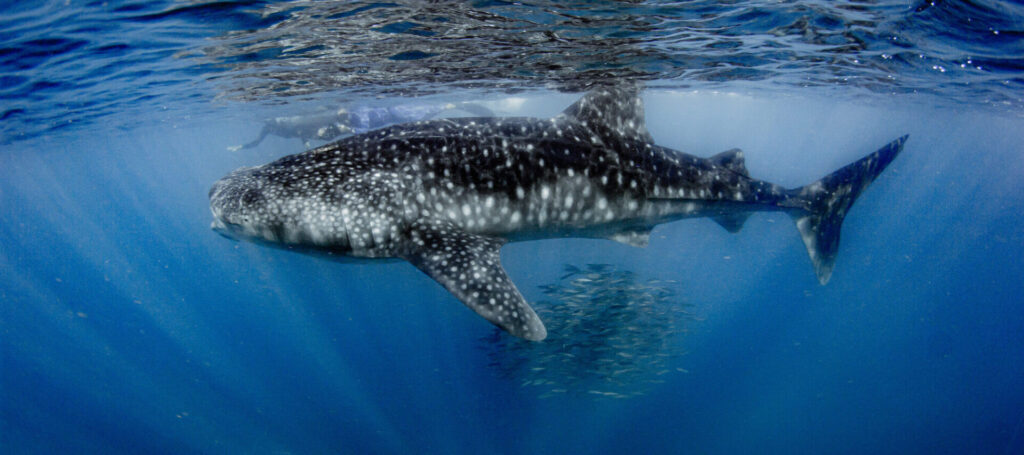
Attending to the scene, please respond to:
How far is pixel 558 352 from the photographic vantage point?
1345 cm

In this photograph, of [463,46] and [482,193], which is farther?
[463,46]

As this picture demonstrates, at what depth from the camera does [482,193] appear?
5.37 meters

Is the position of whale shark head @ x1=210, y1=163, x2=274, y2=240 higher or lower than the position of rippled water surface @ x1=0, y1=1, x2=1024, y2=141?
lower

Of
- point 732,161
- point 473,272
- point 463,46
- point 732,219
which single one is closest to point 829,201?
point 732,219

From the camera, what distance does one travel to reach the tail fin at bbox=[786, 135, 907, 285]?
24.8 ft

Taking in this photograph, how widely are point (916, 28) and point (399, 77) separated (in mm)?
12415

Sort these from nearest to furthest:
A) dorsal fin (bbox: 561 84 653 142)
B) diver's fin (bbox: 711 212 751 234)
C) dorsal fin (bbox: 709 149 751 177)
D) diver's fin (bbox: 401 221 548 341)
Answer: diver's fin (bbox: 401 221 548 341), dorsal fin (bbox: 561 84 653 142), dorsal fin (bbox: 709 149 751 177), diver's fin (bbox: 711 212 751 234)

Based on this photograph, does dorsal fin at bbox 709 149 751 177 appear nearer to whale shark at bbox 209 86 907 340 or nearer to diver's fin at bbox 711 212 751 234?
whale shark at bbox 209 86 907 340

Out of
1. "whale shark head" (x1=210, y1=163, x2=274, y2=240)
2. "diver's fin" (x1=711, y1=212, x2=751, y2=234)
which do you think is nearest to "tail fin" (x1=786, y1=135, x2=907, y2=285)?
"diver's fin" (x1=711, y1=212, x2=751, y2=234)

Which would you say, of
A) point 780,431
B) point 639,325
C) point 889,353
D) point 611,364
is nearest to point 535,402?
point 611,364

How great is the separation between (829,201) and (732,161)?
2055 millimetres

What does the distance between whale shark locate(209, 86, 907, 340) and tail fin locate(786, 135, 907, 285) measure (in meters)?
0.94

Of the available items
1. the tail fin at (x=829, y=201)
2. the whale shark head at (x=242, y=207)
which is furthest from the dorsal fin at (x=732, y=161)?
the whale shark head at (x=242, y=207)

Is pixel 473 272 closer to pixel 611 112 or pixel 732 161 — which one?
pixel 611 112
